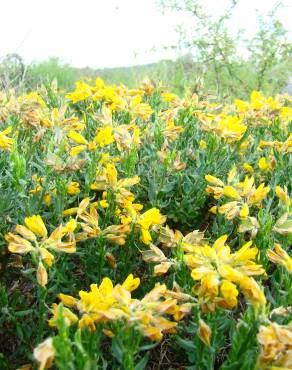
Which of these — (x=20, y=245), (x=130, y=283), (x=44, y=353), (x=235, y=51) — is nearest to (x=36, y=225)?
(x=20, y=245)

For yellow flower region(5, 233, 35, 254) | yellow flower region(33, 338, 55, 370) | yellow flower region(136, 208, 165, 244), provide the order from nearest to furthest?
1. yellow flower region(33, 338, 55, 370)
2. yellow flower region(5, 233, 35, 254)
3. yellow flower region(136, 208, 165, 244)

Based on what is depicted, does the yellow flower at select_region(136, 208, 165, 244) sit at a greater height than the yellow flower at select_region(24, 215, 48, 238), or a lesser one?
lesser

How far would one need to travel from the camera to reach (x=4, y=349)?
1.76 m

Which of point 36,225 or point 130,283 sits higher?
point 36,225

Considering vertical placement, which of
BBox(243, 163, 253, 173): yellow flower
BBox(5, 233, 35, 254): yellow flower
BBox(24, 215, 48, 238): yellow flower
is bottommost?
BBox(243, 163, 253, 173): yellow flower

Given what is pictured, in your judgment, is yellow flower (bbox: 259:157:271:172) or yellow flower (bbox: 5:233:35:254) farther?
yellow flower (bbox: 259:157:271:172)

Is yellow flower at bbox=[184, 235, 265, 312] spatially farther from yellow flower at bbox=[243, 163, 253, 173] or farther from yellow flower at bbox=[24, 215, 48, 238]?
yellow flower at bbox=[243, 163, 253, 173]

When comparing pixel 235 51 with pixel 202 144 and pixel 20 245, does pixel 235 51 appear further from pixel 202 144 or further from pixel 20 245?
pixel 20 245

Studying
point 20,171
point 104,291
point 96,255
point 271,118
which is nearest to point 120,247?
point 96,255

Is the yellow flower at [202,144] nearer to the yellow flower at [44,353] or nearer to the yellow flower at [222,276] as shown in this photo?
the yellow flower at [222,276]

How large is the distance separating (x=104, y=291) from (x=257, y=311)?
1.20 feet

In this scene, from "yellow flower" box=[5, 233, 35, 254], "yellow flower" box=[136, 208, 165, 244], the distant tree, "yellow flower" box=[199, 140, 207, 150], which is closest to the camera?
"yellow flower" box=[5, 233, 35, 254]

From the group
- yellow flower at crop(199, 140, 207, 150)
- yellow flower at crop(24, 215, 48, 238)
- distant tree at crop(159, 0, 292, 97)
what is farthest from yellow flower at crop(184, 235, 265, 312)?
distant tree at crop(159, 0, 292, 97)

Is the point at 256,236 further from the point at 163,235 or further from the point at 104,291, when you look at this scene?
the point at 104,291
